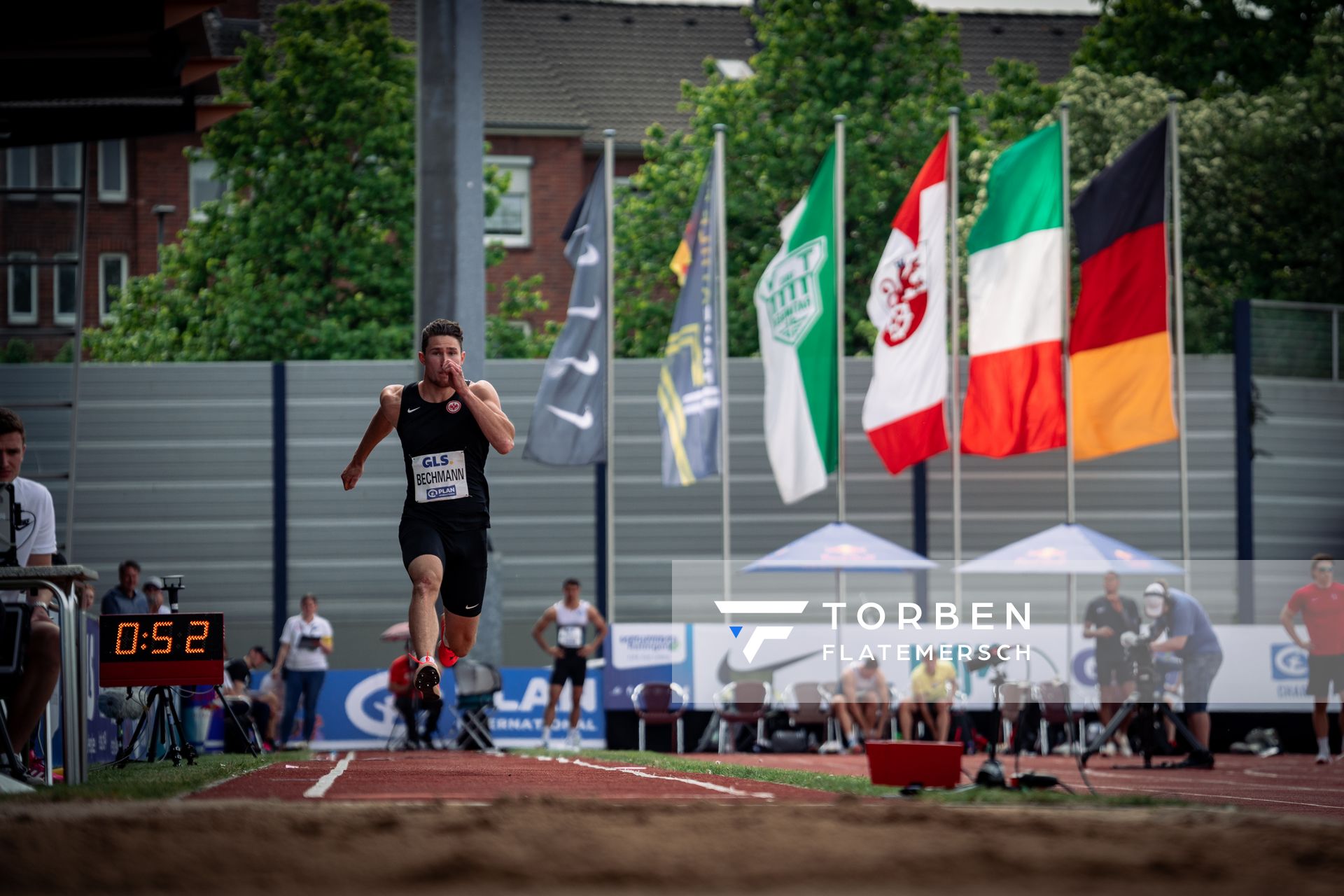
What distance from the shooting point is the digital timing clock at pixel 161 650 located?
12.1 meters

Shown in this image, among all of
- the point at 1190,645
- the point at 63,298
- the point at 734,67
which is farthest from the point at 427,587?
the point at 63,298

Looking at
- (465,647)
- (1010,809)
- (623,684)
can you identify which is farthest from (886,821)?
(623,684)

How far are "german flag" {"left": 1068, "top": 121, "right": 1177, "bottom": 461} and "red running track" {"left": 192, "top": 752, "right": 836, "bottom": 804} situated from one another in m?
10.3

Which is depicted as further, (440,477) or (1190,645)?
(1190,645)

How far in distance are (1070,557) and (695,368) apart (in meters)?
5.16

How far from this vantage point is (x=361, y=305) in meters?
35.6

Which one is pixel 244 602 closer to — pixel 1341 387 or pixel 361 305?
pixel 361 305

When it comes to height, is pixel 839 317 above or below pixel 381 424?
above

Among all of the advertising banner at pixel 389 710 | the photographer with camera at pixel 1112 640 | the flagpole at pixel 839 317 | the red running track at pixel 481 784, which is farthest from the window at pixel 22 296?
the red running track at pixel 481 784

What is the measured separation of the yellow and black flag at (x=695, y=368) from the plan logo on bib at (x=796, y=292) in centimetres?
74

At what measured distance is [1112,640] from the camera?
1809 centimetres

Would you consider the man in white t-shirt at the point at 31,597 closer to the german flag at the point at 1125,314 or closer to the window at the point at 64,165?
the german flag at the point at 1125,314

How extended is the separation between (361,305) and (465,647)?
86.9 feet

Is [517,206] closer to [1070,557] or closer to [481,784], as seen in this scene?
[1070,557]
